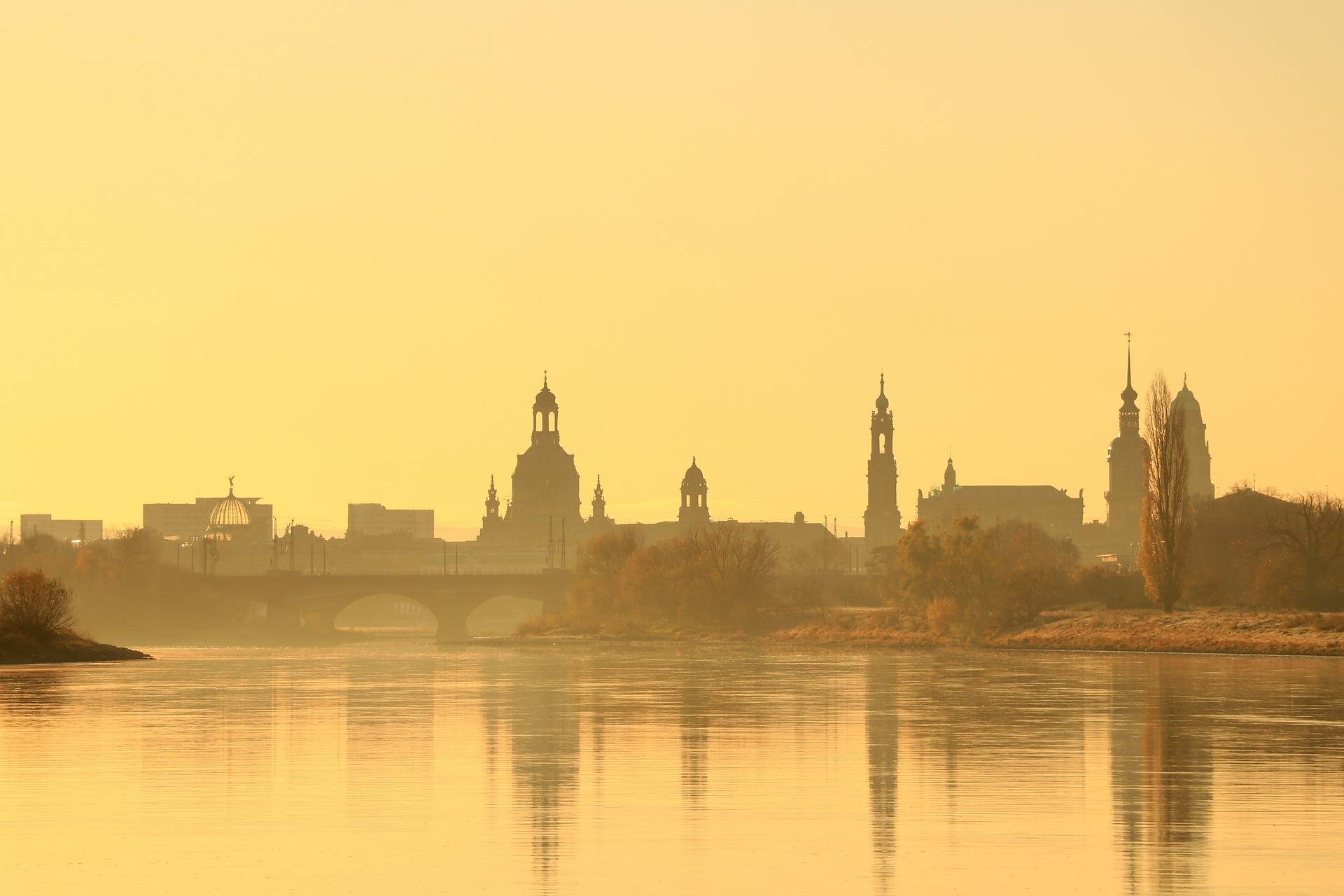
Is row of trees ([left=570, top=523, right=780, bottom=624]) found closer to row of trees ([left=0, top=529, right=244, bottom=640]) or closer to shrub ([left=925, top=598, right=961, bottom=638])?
shrub ([left=925, top=598, right=961, bottom=638])

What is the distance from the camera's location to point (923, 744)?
3441cm

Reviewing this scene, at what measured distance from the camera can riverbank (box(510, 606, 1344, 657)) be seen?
3231 inches

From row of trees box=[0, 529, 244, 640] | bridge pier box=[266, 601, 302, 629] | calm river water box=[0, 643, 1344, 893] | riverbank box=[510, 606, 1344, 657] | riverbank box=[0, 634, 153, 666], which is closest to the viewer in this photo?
calm river water box=[0, 643, 1344, 893]

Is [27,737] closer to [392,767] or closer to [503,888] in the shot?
[392,767]

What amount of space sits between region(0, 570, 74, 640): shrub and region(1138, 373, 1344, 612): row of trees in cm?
4844

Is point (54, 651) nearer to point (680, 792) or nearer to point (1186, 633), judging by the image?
point (1186, 633)

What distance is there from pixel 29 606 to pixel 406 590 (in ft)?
284

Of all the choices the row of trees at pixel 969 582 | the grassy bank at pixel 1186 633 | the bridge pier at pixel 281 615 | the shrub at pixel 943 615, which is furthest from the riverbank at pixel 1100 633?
the bridge pier at pixel 281 615

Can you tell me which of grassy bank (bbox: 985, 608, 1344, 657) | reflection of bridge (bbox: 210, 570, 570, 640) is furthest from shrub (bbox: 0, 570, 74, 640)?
reflection of bridge (bbox: 210, 570, 570, 640)

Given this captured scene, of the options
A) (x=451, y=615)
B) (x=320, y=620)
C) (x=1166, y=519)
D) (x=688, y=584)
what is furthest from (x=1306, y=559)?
(x=320, y=620)

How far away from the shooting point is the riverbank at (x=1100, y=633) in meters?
82.1

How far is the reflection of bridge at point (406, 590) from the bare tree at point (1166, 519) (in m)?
75.3

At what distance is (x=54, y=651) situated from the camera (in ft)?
263

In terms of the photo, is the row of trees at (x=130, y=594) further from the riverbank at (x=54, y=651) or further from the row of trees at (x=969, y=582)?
the row of trees at (x=969, y=582)
